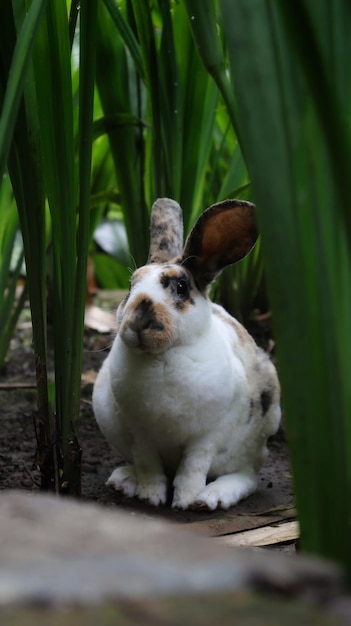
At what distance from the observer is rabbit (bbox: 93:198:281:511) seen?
7.53 ft

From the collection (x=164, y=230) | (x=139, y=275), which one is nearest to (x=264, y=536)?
(x=139, y=275)

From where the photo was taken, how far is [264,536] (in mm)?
2229

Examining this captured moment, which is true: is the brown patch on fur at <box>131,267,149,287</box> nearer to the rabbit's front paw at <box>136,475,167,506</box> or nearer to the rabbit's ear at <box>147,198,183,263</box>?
the rabbit's ear at <box>147,198,183,263</box>

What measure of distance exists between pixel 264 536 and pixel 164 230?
2.72ft

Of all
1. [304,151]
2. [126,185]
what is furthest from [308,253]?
[126,185]

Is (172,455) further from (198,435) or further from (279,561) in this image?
(279,561)

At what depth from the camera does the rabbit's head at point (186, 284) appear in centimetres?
222

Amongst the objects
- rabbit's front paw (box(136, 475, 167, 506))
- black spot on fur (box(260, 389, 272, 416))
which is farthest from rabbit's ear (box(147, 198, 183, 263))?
rabbit's front paw (box(136, 475, 167, 506))

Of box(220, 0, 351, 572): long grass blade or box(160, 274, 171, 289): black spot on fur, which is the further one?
box(160, 274, 171, 289): black spot on fur

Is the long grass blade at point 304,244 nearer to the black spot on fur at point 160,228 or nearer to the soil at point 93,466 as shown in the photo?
the soil at point 93,466

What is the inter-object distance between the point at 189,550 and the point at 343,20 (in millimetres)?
665

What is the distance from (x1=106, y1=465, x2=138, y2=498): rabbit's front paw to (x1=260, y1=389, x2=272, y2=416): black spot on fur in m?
0.40

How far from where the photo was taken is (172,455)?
98.3 inches

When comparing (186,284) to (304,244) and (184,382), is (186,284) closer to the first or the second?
(184,382)
